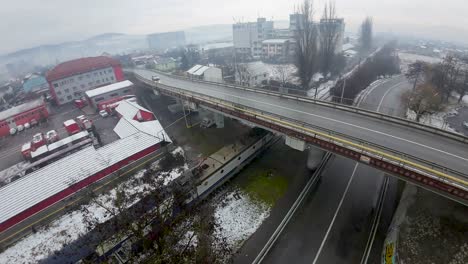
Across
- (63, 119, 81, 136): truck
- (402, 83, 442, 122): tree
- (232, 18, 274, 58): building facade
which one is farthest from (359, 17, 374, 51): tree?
(63, 119, 81, 136): truck

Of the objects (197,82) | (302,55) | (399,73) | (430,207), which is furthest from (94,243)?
(399,73)

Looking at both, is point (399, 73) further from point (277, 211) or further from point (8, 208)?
Answer: point (8, 208)

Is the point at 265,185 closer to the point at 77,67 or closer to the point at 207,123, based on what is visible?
the point at 207,123

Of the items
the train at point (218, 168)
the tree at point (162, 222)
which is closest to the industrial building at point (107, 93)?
the tree at point (162, 222)

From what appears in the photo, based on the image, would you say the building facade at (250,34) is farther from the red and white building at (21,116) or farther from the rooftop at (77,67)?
the red and white building at (21,116)

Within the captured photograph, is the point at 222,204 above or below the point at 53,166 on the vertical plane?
below

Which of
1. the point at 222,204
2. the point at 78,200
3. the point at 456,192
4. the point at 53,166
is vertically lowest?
the point at 222,204
